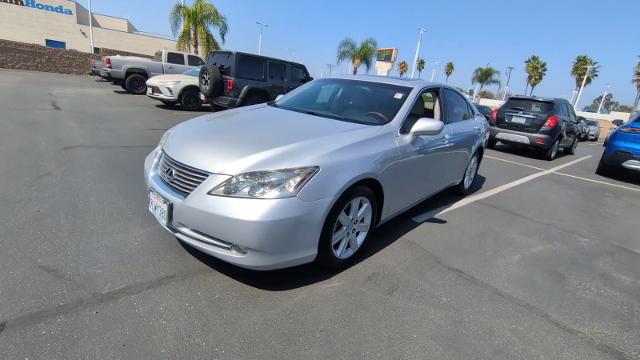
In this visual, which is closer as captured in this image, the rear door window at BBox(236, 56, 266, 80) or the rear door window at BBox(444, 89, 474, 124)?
the rear door window at BBox(444, 89, 474, 124)

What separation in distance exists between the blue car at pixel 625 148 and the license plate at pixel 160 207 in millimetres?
9033

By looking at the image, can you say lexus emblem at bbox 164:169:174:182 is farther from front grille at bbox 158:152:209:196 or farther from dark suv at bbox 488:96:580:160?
dark suv at bbox 488:96:580:160

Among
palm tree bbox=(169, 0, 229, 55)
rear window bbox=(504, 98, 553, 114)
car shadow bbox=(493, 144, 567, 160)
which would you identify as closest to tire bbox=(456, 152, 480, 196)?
rear window bbox=(504, 98, 553, 114)

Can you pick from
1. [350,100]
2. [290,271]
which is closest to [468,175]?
[350,100]

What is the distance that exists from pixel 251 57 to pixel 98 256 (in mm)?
8289

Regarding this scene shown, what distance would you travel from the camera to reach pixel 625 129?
25.5 ft

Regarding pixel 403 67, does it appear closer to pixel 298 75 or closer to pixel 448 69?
pixel 448 69

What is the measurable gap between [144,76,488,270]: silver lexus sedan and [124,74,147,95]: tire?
44.1ft

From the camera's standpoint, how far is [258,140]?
283 cm

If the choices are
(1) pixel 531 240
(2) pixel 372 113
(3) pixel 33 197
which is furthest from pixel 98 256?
(1) pixel 531 240

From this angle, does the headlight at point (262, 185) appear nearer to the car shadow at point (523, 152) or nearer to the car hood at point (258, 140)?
the car hood at point (258, 140)

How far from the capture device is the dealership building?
3894 cm

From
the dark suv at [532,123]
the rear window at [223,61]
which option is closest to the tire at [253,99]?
the rear window at [223,61]

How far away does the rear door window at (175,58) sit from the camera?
52.4ft
